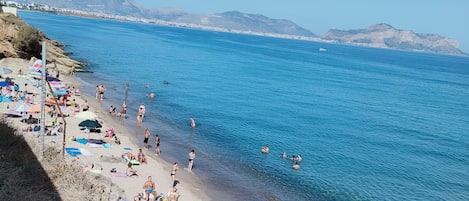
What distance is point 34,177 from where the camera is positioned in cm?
1191

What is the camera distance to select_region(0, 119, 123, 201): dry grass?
415 inches

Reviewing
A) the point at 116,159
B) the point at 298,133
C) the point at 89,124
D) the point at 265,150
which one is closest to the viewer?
the point at 116,159

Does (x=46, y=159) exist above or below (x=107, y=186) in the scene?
above

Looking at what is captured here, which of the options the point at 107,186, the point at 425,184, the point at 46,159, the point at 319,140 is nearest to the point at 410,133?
the point at 319,140

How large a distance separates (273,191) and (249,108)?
2317 cm

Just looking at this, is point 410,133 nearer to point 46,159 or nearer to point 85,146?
point 85,146

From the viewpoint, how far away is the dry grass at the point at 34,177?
415 inches

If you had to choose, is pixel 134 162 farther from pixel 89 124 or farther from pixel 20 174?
pixel 20 174

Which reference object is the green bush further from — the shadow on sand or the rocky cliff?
the shadow on sand

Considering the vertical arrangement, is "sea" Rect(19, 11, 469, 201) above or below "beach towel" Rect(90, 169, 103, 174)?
below

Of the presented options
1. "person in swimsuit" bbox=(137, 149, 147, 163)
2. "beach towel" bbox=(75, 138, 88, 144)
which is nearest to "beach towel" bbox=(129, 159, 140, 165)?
"person in swimsuit" bbox=(137, 149, 147, 163)

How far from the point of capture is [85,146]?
995 inches

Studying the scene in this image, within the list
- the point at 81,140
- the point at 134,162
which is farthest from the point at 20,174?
the point at 81,140

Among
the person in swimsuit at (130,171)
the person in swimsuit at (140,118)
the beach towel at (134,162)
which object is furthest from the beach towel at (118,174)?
the person in swimsuit at (140,118)
